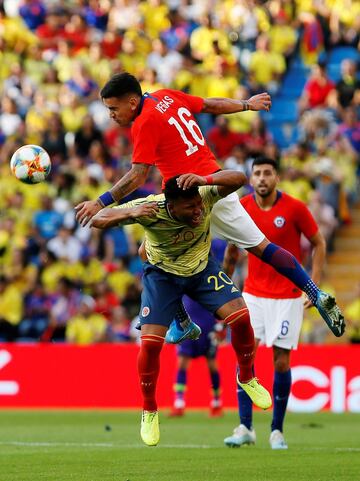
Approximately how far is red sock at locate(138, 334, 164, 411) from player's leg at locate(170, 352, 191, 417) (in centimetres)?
597

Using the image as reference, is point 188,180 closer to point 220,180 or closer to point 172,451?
point 220,180

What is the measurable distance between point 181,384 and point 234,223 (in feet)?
20.0

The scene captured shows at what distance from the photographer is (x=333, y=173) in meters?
21.0

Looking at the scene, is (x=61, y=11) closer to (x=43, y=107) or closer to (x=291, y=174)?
(x=43, y=107)

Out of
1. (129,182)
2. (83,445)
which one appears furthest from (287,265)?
(83,445)

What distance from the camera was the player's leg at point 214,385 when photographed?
15992 millimetres

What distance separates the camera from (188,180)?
9.60 metres

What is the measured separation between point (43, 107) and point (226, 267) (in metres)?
11.9

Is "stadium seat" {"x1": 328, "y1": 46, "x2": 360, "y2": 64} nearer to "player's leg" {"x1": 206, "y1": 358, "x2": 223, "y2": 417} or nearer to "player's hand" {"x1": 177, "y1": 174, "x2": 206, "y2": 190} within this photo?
"player's leg" {"x1": 206, "y1": 358, "x2": 223, "y2": 417}

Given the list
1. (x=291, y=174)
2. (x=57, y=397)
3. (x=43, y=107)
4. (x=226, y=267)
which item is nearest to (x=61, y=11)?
(x=43, y=107)


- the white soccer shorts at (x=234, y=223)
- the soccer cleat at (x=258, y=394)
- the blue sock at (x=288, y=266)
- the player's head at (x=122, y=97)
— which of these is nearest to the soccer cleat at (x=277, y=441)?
the soccer cleat at (x=258, y=394)

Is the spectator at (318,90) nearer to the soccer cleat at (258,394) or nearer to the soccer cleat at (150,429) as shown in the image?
the soccer cleat at (258,394)

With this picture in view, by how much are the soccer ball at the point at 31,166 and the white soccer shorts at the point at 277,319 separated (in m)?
2.78

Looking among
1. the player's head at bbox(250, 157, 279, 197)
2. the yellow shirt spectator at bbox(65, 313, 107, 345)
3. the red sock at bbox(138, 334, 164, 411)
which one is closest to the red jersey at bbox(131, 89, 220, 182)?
the red sock at bbox(138, 334, 164, 411)
